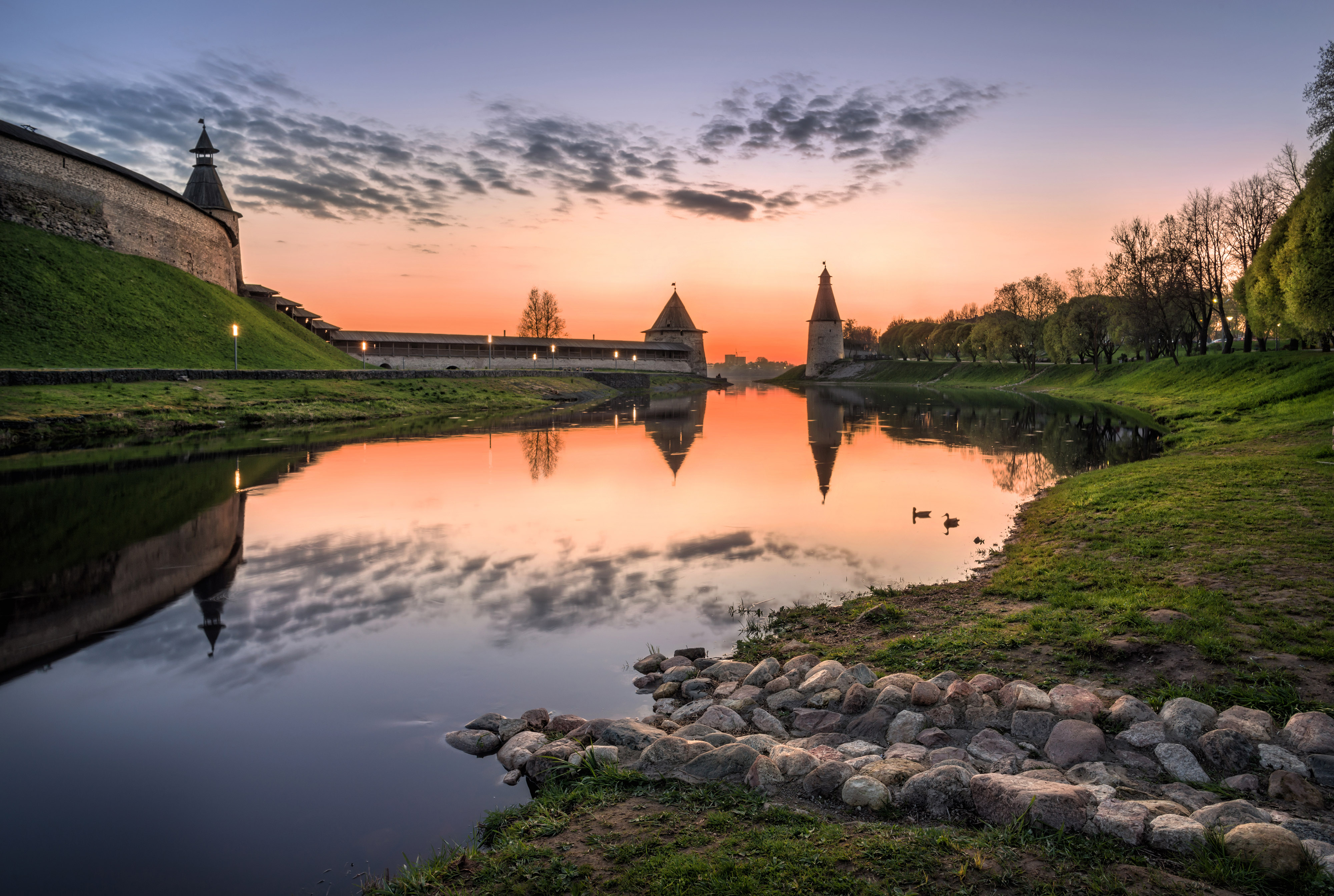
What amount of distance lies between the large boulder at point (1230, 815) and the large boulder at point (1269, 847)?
0.18 m

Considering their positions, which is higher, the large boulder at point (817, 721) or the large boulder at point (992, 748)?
the large boulder at point (992, 748)

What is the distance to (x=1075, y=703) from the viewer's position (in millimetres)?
5746

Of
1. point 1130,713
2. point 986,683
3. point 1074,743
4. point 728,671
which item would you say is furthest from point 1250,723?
point 728,671

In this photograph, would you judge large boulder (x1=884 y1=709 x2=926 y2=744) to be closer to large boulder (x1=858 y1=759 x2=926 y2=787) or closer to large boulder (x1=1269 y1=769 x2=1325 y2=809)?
large boulder (x1=858 y1=759 x2=926 y2=787)

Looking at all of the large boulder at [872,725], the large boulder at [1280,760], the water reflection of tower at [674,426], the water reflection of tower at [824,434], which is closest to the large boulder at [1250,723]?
the large boulder at [1280,760]

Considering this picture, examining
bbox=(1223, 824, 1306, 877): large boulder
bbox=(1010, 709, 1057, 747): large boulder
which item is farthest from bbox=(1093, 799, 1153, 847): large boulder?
bbox=(1010, 709, 1057, 747): large boulder

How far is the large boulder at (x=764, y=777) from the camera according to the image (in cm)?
481

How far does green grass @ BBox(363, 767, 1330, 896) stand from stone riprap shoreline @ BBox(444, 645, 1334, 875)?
0.17 m

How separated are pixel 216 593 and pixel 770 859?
952 cm

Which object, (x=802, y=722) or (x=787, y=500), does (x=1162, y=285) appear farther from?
(x=802, y=722)

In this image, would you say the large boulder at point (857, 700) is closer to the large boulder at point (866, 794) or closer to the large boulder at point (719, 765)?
the large boulder at point (719, 765)

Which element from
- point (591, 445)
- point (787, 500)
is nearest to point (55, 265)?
point (591, 445)

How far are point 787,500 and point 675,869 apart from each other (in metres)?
14.0

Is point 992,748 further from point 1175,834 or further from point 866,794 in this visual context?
point 1175,834
